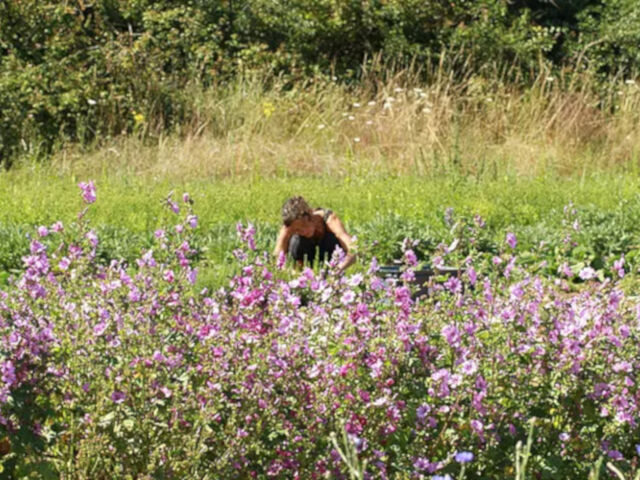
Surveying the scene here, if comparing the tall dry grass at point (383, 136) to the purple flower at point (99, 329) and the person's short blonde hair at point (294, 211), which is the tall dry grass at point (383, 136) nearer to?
the person's short blonde hair at point (294, 211)

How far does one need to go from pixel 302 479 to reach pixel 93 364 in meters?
0.65

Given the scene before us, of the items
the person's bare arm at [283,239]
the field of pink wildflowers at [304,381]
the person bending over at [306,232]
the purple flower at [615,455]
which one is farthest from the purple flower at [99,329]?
the person's bare arm at [283,239]

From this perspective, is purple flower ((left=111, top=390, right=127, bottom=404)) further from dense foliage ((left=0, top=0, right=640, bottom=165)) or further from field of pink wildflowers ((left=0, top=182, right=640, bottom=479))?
dense foliage ((left=0, top=0, right=640, bottom=165))

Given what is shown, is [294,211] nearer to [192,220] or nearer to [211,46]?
[192,220]

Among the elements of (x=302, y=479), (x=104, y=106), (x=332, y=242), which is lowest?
(x=104, y=106)

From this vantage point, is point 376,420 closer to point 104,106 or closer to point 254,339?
point 254,339

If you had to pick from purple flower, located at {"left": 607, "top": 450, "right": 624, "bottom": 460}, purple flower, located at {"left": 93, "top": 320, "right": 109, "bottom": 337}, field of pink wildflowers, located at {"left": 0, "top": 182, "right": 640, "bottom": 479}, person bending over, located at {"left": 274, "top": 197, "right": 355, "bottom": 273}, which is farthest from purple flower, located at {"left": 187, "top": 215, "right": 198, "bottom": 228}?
person bending over, located at {"left": 274, "top": 197, "right": 355, "bottom": 273}

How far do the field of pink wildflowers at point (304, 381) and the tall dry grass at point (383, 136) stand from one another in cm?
779

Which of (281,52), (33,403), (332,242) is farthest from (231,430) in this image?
(281,52)

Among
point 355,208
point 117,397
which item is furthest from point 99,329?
point 355,208

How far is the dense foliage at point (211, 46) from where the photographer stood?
1430cm

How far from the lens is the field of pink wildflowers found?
3.16 meters

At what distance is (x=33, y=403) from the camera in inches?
124

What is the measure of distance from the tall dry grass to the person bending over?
3.69 metres
